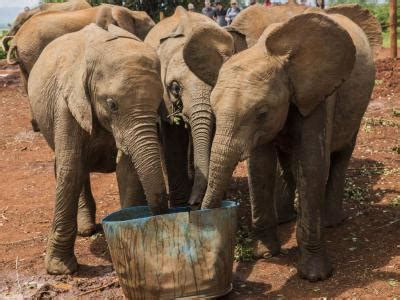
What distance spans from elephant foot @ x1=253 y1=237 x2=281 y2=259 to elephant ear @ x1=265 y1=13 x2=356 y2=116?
1.37 m

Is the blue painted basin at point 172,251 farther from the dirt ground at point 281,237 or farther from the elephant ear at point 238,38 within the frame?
the elephant ear at point 238,38

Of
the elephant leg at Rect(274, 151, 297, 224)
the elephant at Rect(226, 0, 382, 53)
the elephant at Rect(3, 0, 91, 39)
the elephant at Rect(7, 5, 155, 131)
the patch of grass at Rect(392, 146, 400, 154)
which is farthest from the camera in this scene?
the elephant at Rect(3, 0, 91, 39)

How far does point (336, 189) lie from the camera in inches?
247

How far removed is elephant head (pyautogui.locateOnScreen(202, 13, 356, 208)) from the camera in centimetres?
427

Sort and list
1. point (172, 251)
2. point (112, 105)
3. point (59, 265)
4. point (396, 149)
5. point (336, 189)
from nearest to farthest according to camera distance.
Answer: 1. point (172, 251)
2. point (112, 105)
3. point (59, 265)
4. point (336, 189)
5. point (396, 149)

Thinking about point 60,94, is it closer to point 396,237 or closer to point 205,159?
point 205,159

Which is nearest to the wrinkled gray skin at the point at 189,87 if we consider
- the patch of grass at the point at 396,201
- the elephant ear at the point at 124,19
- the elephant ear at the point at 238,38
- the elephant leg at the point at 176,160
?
the elephant leg at the point at 176,160

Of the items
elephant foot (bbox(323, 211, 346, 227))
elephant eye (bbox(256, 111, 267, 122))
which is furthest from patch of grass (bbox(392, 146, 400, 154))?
elephant eye (bbox(256, 111, 267, 122))

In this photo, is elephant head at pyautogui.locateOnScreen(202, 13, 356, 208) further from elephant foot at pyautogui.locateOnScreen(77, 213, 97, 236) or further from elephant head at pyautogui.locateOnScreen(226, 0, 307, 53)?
elephant foot at pyautogui.locateOnScreen(77, 213, 97, 236)

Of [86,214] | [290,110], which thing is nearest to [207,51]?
[290,110]

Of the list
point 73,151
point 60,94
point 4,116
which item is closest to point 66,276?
point 73,151

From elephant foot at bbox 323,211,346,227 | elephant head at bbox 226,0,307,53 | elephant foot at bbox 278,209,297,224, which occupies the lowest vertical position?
elephant foot at bbox 278,209,297,224

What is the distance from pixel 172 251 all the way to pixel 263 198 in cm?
127

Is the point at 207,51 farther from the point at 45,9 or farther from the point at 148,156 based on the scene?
the point at 45,9
